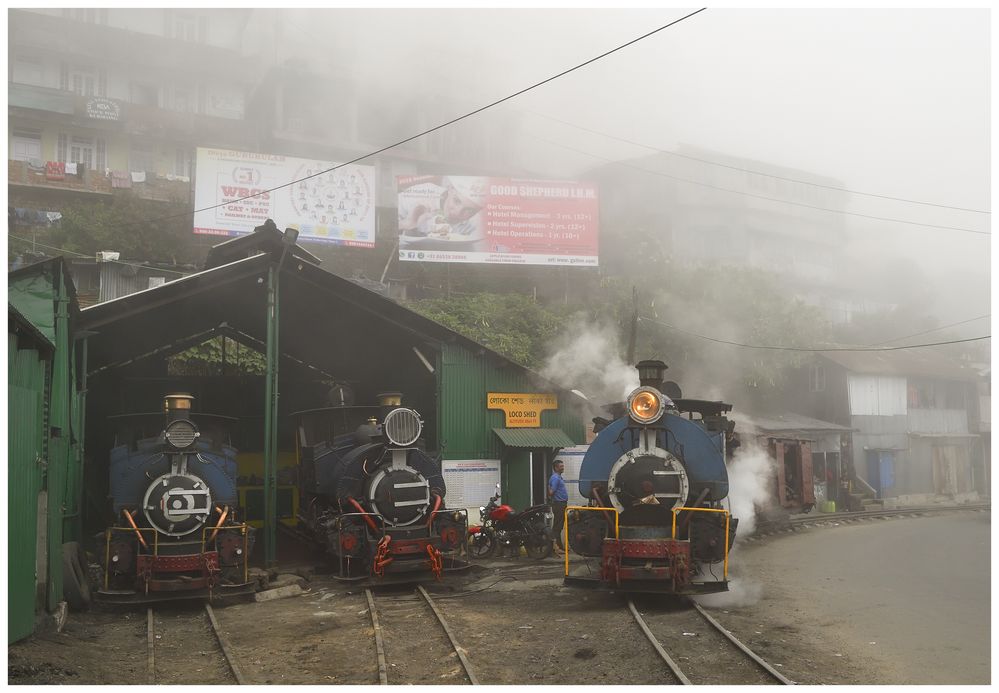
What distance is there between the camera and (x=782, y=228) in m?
48.3

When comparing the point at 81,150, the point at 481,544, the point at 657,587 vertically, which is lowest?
the point at 481,544

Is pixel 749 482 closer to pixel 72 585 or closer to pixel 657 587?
pixel 657 587

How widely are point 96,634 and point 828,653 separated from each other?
26.3 ft

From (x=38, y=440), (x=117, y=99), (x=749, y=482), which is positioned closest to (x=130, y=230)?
(x=117, y=99)

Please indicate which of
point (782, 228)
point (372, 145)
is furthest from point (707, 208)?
point (372, 145)

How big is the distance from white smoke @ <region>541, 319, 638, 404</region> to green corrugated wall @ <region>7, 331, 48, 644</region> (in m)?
12.0

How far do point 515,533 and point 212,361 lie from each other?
14.4 m

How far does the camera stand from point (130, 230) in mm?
31672

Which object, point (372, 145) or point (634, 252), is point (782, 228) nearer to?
point (634, 252)

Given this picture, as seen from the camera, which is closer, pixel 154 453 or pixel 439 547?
pixel 154 453

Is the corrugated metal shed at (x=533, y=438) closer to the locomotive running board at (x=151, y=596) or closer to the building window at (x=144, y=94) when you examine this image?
the locomotive running board at (x=151, y=596)

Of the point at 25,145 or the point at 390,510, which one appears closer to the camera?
the point at 390,510

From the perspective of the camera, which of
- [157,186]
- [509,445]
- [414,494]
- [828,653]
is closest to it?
[828,653]

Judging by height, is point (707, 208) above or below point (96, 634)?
above
